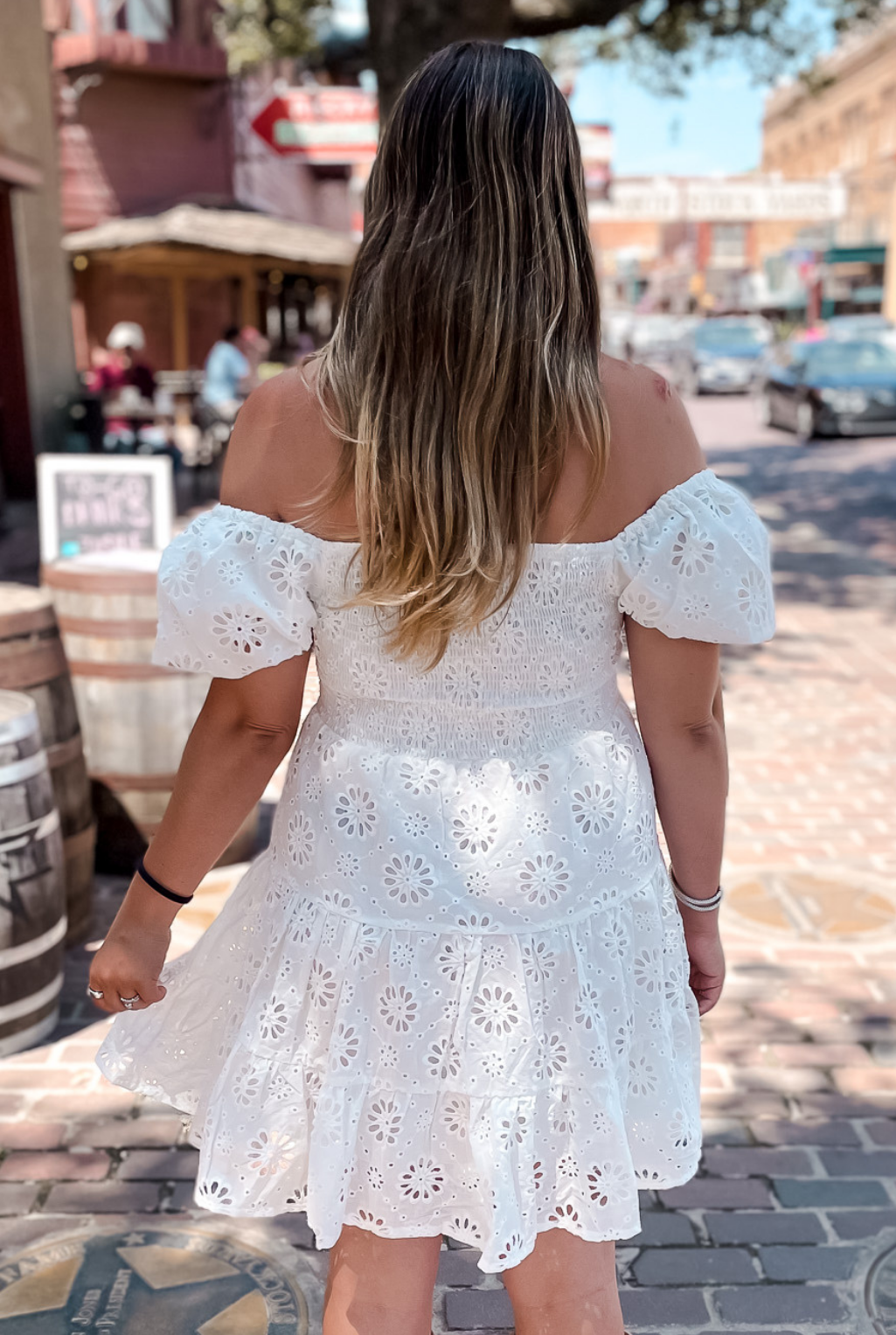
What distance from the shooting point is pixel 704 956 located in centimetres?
189

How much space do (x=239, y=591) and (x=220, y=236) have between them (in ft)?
42.6

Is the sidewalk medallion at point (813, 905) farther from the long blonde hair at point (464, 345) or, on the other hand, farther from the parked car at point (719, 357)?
the parked car at point (719, 357)

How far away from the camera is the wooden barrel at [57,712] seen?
3637 millimetres

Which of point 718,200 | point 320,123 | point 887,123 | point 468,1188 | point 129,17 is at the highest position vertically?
point 887,123

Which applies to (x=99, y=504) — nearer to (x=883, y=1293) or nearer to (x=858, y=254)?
(x=883, y=1293)

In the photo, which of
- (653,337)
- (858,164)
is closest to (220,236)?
(653,337)

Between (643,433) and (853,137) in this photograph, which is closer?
A: (643,433)

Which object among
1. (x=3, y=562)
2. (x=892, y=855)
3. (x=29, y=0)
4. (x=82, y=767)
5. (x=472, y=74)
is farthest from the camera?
(x=29, y=0)

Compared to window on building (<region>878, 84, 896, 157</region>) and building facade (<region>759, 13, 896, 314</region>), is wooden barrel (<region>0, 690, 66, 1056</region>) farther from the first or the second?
window on building (<region>878, 84, 896, 157</region>)

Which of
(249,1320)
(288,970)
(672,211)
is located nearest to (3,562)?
(249,1320)

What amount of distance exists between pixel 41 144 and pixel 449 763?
14085mm

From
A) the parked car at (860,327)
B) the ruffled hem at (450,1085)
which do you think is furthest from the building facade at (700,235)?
the ruffled hem at (450,1085)

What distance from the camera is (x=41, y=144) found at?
13.7 m

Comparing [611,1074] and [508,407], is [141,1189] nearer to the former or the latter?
[611,1074]
